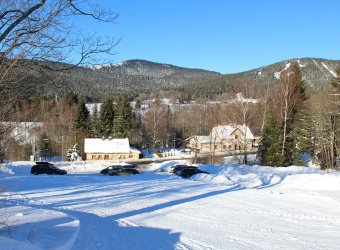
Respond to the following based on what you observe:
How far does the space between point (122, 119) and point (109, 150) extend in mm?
7726

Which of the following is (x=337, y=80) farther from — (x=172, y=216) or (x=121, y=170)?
(x=172, y=216)

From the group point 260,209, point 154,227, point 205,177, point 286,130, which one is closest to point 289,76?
point 286,130

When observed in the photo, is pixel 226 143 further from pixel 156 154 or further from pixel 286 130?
pixel 286 130

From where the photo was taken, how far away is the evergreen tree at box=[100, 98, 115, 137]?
7950cm

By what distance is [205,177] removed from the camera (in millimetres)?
32406

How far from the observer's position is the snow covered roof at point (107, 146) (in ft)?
235

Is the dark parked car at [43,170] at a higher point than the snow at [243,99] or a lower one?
lower

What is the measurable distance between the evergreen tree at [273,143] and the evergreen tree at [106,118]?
4074cm

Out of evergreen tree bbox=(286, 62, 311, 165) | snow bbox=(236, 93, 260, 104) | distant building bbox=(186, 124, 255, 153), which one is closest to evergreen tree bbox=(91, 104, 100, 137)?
distant building bbox=(186, 124, 255, 153)

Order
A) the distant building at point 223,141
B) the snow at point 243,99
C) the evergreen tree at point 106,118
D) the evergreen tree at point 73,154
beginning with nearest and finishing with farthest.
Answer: the snow at point 243,99, the evergreen tree at point 73,154, the distant building at point 223,141, the evergreen tree at point 106,118

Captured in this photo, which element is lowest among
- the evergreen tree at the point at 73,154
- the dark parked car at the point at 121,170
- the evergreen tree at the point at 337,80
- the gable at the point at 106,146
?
the dark parked car at the point at 121,170

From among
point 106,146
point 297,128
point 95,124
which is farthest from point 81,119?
point 297,128

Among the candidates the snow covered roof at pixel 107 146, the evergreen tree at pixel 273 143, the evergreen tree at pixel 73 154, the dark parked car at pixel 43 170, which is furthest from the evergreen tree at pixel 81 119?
the evergreen tree at pixel 273 143

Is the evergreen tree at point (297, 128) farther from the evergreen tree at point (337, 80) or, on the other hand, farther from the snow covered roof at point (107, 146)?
the snow covered roof at point (107, 146)
